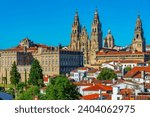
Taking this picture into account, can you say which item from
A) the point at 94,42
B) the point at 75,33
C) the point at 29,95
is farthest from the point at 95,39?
the point at 29,95

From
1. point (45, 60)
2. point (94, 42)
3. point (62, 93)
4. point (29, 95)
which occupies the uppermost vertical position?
point (94, 42)

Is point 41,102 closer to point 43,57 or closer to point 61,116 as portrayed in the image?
point 61,116

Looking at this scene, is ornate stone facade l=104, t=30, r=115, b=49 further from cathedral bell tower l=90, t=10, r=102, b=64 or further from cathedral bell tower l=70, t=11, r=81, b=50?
cathedral bell tower l=70, t=11, r=81, b=50

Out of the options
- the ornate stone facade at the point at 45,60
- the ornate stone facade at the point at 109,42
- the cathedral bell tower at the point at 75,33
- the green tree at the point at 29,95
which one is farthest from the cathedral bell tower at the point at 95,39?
the green tree at the point at 29,95

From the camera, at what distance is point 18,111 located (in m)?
4.98

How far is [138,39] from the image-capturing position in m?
108

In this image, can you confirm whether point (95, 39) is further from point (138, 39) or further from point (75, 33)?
point (138, 39)

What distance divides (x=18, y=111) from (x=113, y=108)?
3.46 feet

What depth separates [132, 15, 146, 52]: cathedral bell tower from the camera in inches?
4183

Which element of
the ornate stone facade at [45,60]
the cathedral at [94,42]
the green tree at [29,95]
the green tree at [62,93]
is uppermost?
the cathedral at [94,42]

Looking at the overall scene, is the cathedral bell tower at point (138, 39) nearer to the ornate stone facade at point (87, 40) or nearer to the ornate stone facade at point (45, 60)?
the ornate stone facade at point (87, 40)

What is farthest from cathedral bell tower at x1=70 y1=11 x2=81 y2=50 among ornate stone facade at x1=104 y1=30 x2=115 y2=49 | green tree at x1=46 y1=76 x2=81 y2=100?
green tree at x1=46 y1=76 x2=81 y2=100

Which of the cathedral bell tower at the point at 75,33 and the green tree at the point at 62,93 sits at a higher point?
the cathedral bell tower at the point at 75,33

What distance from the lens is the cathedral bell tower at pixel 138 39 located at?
10625cm
